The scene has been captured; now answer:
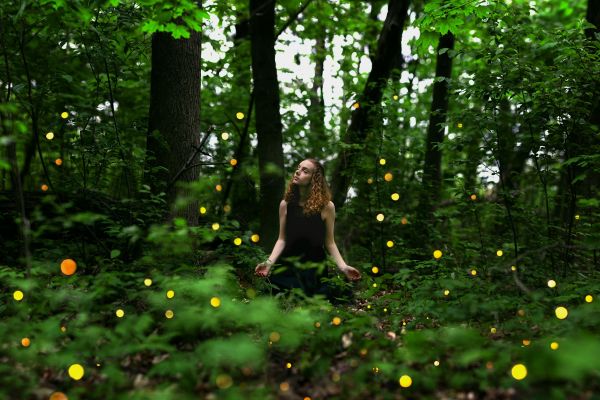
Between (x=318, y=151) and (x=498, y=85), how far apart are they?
599 cm

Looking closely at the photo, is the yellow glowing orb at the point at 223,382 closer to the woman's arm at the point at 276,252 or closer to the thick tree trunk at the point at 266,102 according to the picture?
the woman's arm at the point at 276,252

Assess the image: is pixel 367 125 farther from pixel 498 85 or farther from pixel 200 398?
pixel 200 398

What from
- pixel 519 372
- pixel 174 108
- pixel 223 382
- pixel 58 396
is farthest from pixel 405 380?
pixel 174 108

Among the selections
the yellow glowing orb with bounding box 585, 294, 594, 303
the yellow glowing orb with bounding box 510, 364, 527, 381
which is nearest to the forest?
the yellow glowing orb with bounding box 510, 364, 527, 381

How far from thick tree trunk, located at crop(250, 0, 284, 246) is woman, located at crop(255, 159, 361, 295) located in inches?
82.0

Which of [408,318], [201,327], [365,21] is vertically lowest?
[408,318]

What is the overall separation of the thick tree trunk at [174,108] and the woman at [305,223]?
1302 millimetres

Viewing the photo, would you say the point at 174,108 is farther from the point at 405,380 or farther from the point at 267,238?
the point at 405,380

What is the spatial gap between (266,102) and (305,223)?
283cm

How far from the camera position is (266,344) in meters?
3.19

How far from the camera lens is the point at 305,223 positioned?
15.2 ft

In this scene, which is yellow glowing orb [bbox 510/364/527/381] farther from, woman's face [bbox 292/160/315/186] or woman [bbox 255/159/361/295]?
woman's face [bbox 292/160/315/186]

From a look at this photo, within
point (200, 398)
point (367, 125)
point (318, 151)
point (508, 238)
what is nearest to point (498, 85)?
point (508, 238)

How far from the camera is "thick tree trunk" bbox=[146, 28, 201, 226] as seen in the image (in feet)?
17.3
